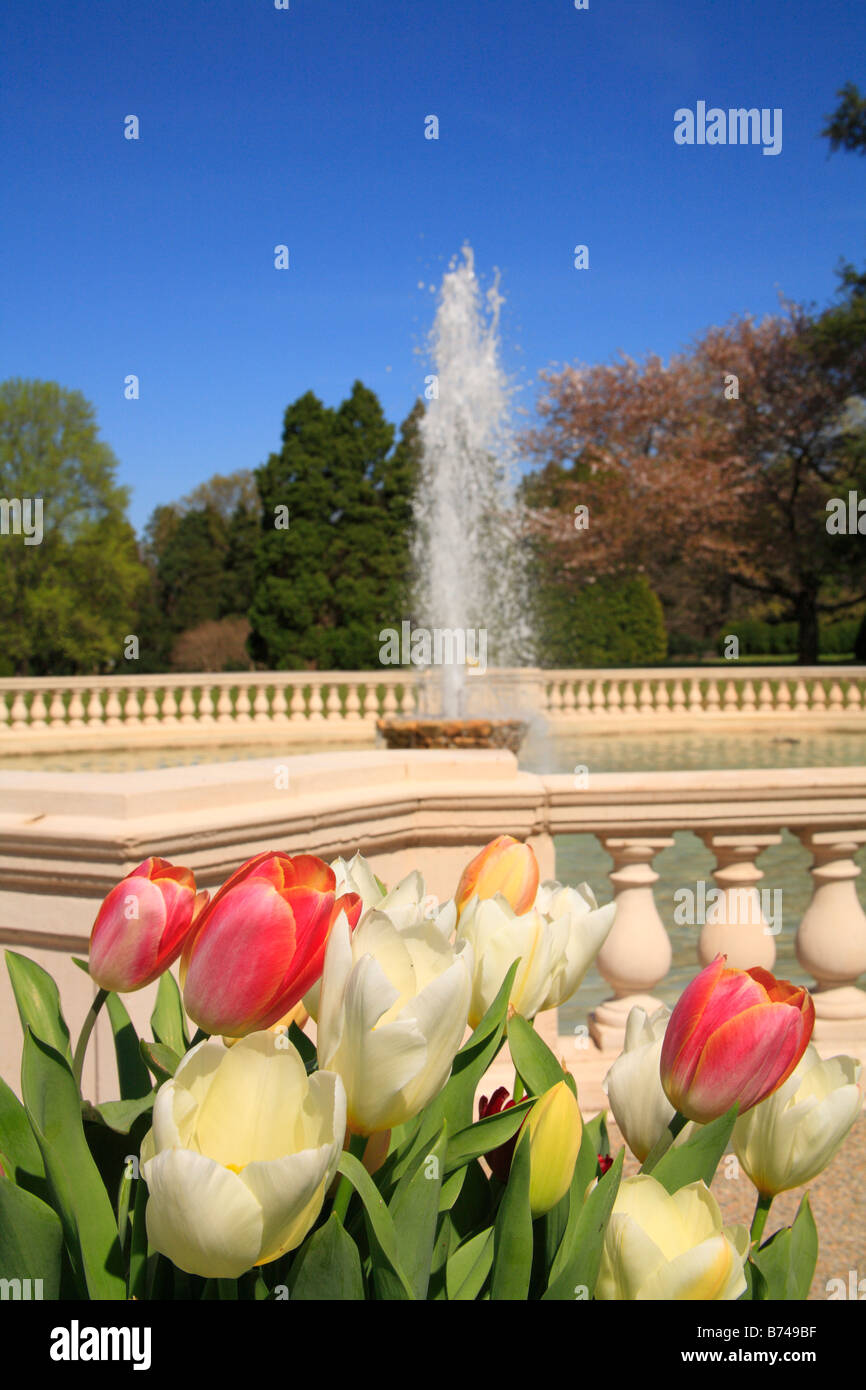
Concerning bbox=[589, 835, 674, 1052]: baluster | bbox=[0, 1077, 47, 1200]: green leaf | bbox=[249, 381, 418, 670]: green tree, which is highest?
bbox=[249, 381, 418, 670]: green tree

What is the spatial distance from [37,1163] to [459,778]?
2.46 m

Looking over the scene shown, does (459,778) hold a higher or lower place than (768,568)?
lower

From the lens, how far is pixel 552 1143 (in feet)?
2.95

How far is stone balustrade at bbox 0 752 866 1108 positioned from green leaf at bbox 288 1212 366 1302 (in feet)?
5.48

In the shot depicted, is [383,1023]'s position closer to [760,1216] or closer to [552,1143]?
[552,1143]

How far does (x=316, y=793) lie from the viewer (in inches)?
121

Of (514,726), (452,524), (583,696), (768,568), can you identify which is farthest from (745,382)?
(514,726)

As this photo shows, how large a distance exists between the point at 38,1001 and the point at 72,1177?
0.29m

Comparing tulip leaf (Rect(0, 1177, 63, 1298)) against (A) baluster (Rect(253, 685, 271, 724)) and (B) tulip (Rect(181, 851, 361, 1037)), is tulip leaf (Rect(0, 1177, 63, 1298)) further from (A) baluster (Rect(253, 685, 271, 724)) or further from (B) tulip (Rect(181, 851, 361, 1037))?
(A) baluster (Rect(253, 685, 271, 724))

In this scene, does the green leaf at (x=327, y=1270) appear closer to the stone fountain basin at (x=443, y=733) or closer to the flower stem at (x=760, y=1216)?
the flower stem at (x=760, y=1216)

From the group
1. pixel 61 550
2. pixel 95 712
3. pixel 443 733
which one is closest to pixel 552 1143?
pixel 443 733

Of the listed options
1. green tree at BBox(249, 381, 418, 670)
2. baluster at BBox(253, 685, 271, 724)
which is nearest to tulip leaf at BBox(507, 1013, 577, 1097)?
baluster at BBox(253, 685, 271, 724)

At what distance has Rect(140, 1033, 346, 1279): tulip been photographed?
0.71 meters
